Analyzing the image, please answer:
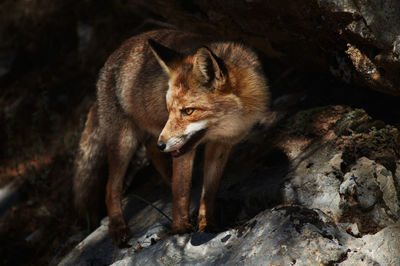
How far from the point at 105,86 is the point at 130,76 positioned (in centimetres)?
39

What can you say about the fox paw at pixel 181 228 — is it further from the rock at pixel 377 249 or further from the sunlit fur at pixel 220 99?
the rock at pixel 377 249

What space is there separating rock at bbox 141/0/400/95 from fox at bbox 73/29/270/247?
46 cm

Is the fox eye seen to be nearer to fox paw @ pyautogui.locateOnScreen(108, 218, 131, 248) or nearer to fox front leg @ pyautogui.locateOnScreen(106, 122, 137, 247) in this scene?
fox front leg @ pyautogui.locateOnScreen(106, 122, 137, 247)

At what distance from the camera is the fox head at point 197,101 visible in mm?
3016

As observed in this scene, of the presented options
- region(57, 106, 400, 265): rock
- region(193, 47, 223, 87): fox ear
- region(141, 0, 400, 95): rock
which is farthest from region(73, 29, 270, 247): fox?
Answer: region(141, 0, 400, 95): rock

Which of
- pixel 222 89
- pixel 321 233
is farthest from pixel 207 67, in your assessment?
pixel 321 233

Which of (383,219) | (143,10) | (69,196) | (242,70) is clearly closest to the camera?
(383,219)

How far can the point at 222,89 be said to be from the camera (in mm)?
3168

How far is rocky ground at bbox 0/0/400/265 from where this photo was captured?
2.67 metres

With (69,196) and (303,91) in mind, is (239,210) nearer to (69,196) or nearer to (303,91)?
(303,91)

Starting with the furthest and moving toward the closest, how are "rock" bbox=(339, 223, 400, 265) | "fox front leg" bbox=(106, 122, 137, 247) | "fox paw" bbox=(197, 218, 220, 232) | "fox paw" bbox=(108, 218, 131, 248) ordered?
"fox front leg" bbox=(106, 122, 137, 247), "fox paw" bbox=(108, 218, 131, 248), "fox paw" bbox=(197, 218, 220, 232), "rock" bbox=(339, 223, 400, 265)

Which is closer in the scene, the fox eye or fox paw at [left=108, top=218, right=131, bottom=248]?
the fox eye

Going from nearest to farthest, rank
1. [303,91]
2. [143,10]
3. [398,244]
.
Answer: [398,244], [303,91], [143,10]

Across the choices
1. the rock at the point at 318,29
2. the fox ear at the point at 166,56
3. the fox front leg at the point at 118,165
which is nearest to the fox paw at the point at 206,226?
the fox front leg at the point at 118,165
